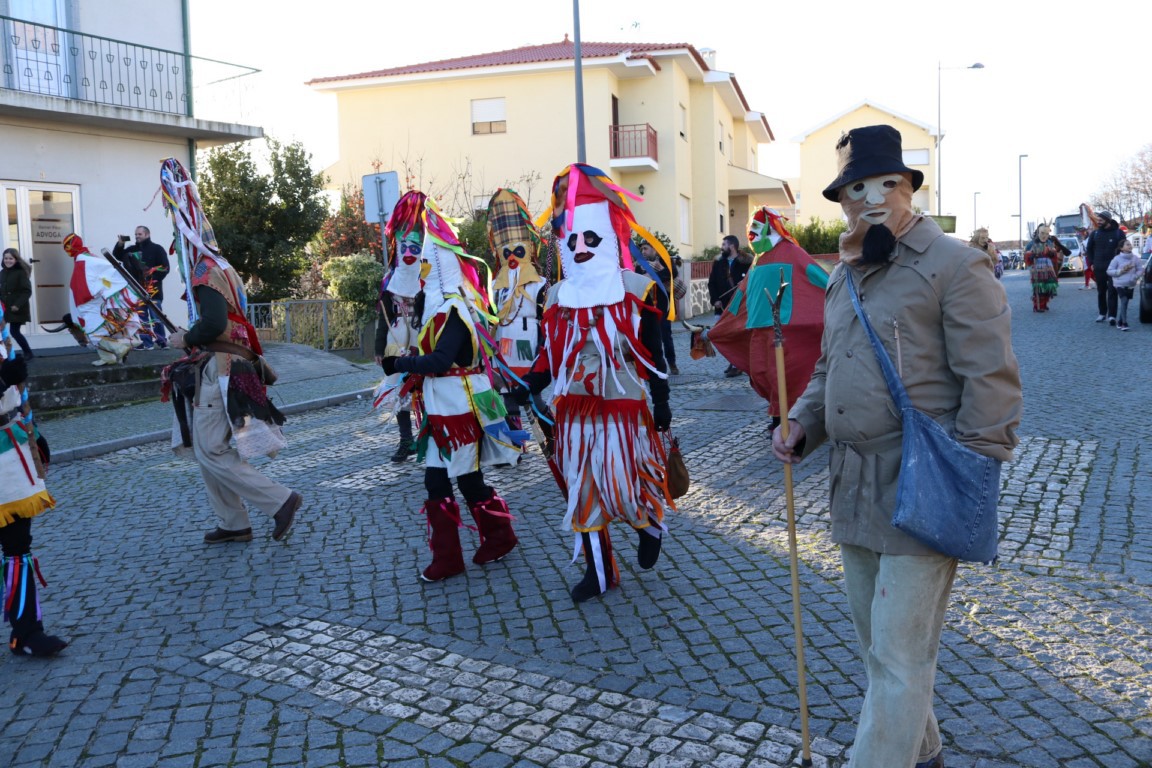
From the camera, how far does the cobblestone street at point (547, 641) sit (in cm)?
358

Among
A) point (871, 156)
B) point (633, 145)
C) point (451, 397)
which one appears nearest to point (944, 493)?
point (871, 156)

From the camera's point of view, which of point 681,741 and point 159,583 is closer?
point 681,741

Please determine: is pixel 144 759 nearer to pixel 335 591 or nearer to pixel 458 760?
pixel 458 760

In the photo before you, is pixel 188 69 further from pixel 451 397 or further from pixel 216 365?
pixel 451 397

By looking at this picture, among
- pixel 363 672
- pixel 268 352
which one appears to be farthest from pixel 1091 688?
pixel 268 352

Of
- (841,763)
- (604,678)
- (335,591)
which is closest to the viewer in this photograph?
(841,763)

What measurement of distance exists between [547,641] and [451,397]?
1459 mm

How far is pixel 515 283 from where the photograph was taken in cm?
769

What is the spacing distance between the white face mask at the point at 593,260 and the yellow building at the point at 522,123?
23974 millimetres

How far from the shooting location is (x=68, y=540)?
6.61 m

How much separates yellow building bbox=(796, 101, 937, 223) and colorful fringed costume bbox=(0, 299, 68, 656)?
50.9 metres

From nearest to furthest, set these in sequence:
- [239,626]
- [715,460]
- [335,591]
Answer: [239,626], [335,591], [715,460]

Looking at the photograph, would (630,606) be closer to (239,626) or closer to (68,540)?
(239,626)

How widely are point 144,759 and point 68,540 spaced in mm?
3514
